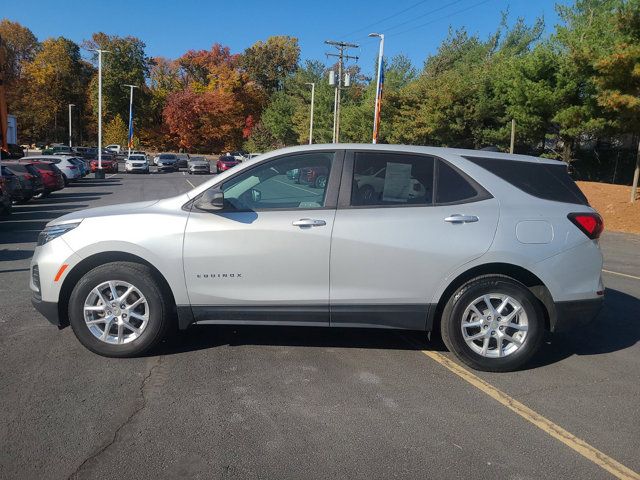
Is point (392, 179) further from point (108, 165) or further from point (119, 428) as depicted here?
point (108, 165)

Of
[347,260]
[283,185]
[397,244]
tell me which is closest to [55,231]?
[283,185]

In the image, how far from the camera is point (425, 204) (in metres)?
4.73

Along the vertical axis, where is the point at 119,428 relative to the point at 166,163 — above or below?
below

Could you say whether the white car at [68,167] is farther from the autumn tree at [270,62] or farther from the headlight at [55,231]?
the autumn tree at [270,62]

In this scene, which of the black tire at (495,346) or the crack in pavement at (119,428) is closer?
the crack in pavement at (119,428)

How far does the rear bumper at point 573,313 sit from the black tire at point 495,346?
129 millimetres

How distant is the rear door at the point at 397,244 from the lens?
459 cm

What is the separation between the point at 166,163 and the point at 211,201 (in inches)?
1952

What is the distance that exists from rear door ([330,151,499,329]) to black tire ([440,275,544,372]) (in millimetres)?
207

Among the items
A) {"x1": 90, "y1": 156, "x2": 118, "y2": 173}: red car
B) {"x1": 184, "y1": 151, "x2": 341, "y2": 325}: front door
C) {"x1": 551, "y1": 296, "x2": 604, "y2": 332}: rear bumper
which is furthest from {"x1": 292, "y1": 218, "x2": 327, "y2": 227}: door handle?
{"x1": 90, "y1": 156, "x2": 118, "y2": 173}: red car

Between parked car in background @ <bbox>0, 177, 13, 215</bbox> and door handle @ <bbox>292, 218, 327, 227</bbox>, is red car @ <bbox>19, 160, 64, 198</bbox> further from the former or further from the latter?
door handle @ <bbox>292, 218, 327, 227</bbox>

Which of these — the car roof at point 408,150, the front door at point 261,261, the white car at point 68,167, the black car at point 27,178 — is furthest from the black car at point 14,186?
the car roof at point 408,150

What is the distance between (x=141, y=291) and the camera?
15.3 ft

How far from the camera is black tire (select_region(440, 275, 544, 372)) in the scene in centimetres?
465
